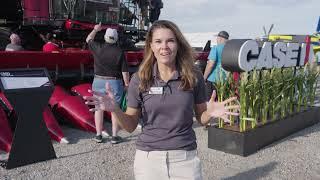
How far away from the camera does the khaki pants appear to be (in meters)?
2.29

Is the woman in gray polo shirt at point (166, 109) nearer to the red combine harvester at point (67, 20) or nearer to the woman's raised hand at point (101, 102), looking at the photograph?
the woman's raised hand at point (101, 102)

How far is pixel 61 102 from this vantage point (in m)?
6.56

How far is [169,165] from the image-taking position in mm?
2305

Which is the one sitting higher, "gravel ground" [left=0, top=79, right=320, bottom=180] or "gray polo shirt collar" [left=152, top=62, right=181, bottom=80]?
"gray polo shirt collar" [left=152, top=62, right=181, bottom=80]

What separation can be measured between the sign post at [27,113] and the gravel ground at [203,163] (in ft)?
0.45

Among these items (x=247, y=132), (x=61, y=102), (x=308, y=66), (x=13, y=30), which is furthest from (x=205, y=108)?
(x=13, y=30)

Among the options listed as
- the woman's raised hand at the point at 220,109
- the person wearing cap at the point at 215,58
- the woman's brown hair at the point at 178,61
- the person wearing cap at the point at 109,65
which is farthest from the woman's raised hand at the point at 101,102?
the person wearing cap at the point at 215,58

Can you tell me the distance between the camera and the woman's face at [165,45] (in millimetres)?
2299

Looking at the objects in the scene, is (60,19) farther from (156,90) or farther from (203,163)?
(156,90)

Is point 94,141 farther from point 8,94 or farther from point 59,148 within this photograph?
point 8,94

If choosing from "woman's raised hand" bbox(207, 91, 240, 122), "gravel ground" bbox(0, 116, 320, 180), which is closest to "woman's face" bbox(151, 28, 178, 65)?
"woman's raised hand" bbox(207, 91, 240, 122)

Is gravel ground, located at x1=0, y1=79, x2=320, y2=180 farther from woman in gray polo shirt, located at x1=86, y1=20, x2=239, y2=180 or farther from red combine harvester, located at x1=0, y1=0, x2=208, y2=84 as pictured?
red combine harvester, located at x1=0, y1=0, x2=208, y2=84

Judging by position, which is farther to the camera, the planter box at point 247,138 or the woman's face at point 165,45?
the planter box at point 247,138

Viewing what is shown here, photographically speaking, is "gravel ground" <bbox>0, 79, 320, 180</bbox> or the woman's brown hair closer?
the woman's brown hair
